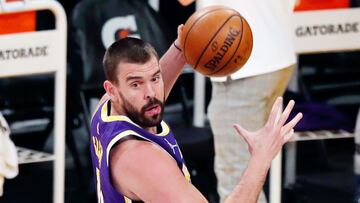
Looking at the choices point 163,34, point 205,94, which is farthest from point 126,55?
point 205,94

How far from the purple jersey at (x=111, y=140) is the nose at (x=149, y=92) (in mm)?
109

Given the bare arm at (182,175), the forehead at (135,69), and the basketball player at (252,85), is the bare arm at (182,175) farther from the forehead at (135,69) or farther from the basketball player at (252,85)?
the basketball player at (252,85)

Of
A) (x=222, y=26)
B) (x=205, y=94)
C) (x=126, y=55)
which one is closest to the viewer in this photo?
(x=126, y=55)

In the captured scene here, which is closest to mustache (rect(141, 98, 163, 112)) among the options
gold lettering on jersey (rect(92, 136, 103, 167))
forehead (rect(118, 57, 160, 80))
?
forehead (rect(118, 57, 160, 80))

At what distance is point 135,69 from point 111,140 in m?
0.27

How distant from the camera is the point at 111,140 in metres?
3.72

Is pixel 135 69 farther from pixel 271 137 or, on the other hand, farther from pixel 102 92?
pixel 102 92

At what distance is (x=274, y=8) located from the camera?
16.1ft

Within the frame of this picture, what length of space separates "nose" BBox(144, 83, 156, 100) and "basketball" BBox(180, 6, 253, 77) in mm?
432

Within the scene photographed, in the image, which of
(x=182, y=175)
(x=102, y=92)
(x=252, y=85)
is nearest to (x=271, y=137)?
(x=182, y=175)

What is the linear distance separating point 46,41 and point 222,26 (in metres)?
1.22

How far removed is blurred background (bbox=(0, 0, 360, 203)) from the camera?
19.7 feet

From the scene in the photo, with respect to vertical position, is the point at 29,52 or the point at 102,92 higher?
the point at 29,52

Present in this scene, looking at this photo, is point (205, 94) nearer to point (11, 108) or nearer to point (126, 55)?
point (11, 108)
